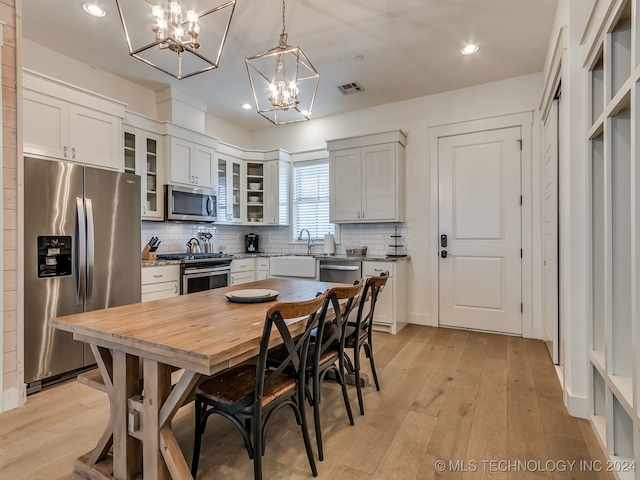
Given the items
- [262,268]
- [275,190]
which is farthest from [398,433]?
[275,190]

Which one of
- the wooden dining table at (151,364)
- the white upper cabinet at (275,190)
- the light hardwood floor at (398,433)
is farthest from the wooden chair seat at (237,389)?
the white upper cabinet at (275,190)

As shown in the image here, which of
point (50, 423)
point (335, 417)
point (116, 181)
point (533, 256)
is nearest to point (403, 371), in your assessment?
point (335, 417)

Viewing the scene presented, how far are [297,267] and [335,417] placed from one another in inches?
104

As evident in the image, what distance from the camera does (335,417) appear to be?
7.06 feet

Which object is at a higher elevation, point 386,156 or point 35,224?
point 386,156

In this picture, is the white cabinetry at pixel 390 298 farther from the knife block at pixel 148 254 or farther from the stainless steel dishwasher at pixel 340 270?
the knife block at pixel 148 254

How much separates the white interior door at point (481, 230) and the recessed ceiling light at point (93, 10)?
3794 millimetres

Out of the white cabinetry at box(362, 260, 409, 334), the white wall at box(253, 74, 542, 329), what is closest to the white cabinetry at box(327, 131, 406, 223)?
the white wall at box(253, 74, 542, 329)

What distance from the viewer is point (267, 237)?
573 centimetres

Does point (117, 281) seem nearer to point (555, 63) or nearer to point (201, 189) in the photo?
point (201, 189)

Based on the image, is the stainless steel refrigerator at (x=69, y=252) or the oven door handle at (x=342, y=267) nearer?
the stainless steel refrigerator at (x=69, y=252)

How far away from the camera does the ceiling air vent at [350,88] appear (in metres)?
4.09

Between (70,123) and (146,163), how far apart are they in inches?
35.7

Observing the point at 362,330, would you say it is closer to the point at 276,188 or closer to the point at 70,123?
the point at 70,123
